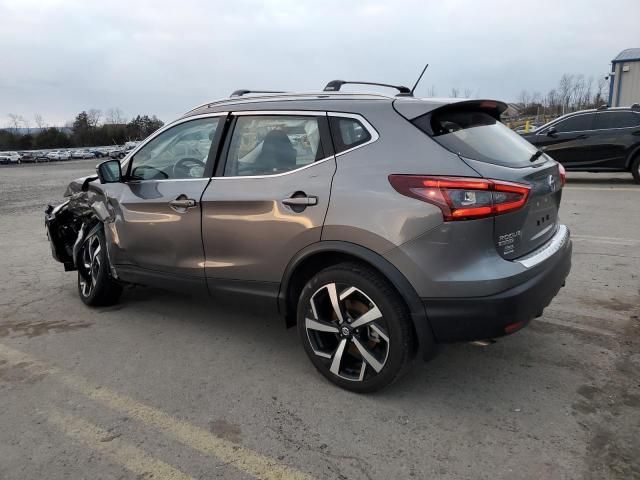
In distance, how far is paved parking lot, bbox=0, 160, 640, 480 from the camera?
255 cm

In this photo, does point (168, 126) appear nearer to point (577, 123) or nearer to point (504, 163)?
point (504, 163)

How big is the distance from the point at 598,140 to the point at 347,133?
10.8 m

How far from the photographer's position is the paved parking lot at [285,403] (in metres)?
2.55

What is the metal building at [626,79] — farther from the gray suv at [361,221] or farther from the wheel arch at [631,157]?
the gray suv at [361,221]

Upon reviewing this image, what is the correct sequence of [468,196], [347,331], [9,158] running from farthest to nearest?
[9,158], [347,331], [468,196]

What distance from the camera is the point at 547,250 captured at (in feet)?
10.1

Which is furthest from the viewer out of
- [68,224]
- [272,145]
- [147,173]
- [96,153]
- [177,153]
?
[96,153]

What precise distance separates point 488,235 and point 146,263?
2.70 m

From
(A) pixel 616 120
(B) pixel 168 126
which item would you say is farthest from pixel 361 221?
(A) pixel 616 120

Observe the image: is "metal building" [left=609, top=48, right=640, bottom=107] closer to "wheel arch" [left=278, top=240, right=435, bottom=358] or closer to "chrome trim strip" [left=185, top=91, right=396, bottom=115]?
"chrome trim strip" [left=185, top=91, right=396, bottom=115]

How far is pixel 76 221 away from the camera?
213 inches

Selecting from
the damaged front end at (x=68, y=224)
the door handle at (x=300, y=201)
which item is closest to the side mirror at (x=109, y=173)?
the damaged front end at (x=68, y=224)

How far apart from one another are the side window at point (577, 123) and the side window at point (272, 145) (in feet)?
35.7

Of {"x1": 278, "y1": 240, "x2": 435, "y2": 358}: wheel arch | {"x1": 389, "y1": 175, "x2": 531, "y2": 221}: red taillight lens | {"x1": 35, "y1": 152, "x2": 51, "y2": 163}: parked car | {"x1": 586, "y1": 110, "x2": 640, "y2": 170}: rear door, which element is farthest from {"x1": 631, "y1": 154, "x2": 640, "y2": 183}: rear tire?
{"x1": 35, "y1": 152, "x2": 51, "y2": 163}: parked car
